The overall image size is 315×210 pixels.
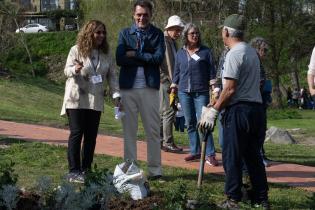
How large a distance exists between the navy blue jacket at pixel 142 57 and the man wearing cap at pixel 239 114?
48.8 inches

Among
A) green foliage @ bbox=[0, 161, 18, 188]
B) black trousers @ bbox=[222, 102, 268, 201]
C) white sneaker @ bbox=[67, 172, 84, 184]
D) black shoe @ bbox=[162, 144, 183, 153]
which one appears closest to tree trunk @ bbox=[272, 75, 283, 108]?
black shoe @ bbox=[162, 144, 183, 153]

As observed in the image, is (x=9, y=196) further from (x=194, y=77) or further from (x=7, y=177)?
(x=194, y=77)

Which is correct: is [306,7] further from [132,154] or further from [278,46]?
[132,154]

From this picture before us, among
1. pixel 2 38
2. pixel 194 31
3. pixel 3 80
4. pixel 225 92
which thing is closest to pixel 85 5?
pixel 2 38

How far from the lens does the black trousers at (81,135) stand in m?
7.34

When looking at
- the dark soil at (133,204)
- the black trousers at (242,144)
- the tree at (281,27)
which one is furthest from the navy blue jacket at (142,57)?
the tree at (281,27)

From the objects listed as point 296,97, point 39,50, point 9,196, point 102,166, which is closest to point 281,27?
point 296,97

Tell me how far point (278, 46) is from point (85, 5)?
11935 millimetres

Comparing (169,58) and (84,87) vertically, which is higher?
(169,58)

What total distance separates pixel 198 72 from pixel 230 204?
3029mm

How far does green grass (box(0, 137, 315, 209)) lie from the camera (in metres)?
6.81

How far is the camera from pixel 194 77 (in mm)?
8789

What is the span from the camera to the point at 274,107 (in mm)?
40188

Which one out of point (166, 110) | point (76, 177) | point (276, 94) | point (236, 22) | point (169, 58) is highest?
point (236, 22)
